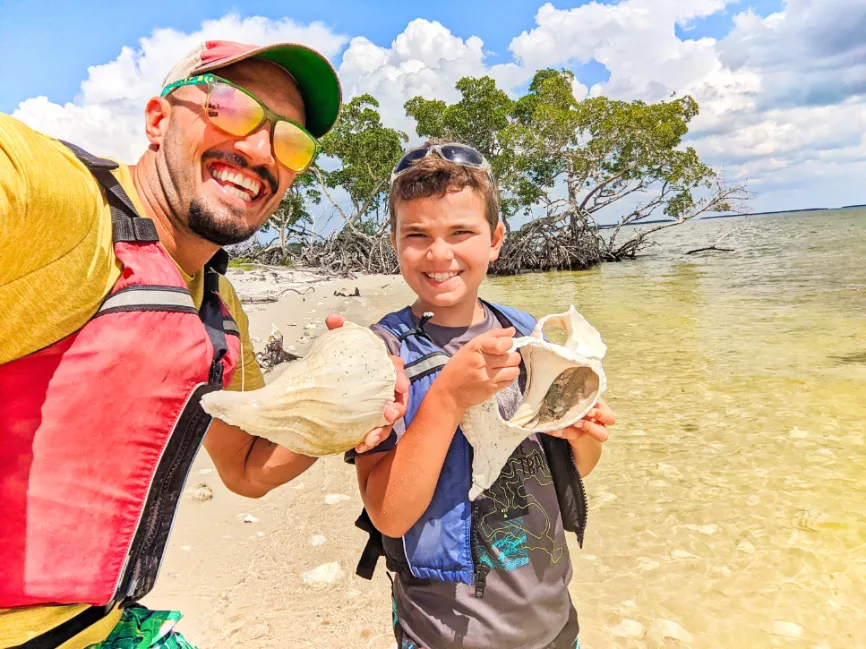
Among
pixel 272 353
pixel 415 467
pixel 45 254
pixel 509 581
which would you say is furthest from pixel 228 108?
pixel 272 353

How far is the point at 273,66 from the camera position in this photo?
1.78 metres

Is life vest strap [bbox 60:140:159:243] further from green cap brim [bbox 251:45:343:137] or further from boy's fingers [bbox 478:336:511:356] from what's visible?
boy's fingers [bbox 478:336:511:356]

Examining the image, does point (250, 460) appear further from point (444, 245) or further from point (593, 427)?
point (593, 427)

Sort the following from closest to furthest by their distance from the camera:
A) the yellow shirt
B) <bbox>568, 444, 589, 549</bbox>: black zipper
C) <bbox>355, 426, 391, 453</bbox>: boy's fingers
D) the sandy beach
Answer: the yellow shirt → <bbox>355, 426, 391, 453</bbox>: boy's fingers → <bbox>568, 444, 589, 549</bbox>: black zipper → the sandy beach

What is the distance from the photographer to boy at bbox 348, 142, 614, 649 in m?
1.48

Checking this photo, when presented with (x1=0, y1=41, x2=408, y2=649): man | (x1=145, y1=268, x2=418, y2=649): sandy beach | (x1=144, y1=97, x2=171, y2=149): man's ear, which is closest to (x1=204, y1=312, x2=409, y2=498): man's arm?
(x1=0, y1=41, x2=408, y2=649): man

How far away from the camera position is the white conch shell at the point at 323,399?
3.99 feet

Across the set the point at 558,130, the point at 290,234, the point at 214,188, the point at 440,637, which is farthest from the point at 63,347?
the point at 290,234

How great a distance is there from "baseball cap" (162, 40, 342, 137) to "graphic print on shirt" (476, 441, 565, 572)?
1417 millimetres

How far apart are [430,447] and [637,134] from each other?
2649cm

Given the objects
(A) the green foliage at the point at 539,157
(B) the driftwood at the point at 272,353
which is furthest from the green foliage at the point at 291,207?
(B) the driftwood at the point at 272,353

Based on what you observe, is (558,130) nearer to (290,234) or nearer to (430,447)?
(290,234)

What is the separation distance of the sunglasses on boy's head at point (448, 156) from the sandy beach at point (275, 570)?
2.18 meters

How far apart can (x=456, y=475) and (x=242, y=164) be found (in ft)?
3.96
